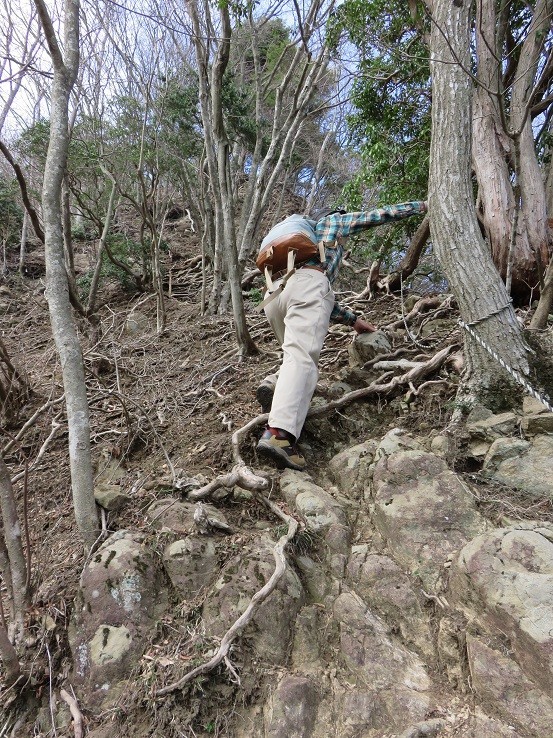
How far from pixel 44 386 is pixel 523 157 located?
5483mm

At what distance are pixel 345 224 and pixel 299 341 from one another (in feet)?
2.98

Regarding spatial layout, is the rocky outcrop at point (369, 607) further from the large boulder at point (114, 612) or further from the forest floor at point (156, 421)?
the forest floor at point (156, 421)

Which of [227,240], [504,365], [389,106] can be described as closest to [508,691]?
[504,365]

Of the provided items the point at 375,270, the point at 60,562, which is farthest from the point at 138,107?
the point at 60,562

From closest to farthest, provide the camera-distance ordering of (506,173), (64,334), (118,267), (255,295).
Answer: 1. (64,334)
2. (506,173)
3. (255,295)
4. (118,267)

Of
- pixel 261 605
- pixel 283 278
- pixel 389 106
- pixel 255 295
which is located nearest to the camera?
pixel 261 605

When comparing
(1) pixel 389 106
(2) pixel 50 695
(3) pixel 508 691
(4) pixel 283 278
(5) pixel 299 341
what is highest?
(1) pixel 389 106

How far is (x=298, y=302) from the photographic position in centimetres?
293

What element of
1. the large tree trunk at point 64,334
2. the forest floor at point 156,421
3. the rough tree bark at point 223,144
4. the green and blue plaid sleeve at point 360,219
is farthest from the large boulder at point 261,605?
the rough tree bark at point 223,144

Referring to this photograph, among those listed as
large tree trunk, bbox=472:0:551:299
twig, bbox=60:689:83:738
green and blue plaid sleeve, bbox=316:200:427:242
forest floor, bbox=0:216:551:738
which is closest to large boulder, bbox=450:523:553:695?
forest floor, bbox=0:216:551:738

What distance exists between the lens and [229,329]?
543cm

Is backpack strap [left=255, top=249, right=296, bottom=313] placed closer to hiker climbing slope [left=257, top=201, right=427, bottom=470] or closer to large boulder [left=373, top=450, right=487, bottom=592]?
hiker climbing slope [left=257, top=201, right=427, bottom=470]

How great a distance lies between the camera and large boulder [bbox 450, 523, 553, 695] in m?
1.48

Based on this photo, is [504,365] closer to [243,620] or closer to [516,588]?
[516,588]
